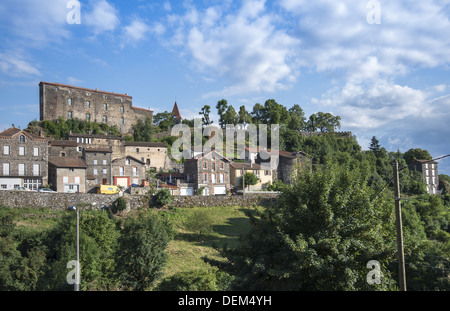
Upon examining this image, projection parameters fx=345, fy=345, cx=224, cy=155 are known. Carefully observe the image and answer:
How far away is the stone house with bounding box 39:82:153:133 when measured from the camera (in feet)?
217

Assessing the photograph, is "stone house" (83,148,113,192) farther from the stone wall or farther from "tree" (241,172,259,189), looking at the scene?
"tree" (241,172,259,189)

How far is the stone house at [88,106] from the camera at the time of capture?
6612 centimetres

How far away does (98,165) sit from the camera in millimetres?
49156

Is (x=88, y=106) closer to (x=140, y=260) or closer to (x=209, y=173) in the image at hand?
(x=209, y=173)

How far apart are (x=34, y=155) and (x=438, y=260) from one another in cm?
4388

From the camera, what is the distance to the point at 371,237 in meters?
13.4

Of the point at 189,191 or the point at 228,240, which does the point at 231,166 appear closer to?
the point at 189,191

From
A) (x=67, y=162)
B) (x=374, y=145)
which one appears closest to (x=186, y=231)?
(x=67, y=162)

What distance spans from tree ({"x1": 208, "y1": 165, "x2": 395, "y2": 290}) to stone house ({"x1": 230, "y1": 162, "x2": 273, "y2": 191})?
124ft

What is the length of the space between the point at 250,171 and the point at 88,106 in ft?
123

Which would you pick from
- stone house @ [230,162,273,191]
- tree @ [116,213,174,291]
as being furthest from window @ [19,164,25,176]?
tree @ [116,213,174,291]

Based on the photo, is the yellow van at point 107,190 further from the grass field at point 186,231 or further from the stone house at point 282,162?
the stone house at point 282,162
